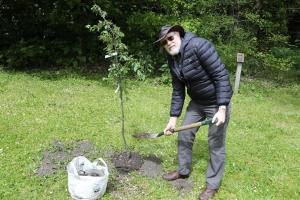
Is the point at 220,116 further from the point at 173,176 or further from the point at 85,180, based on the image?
the point at 85,180

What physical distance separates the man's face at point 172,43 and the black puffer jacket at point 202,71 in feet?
0.18

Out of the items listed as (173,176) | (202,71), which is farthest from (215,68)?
(173,176)

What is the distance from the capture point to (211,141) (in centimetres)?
477

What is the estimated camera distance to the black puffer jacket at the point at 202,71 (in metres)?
4.32

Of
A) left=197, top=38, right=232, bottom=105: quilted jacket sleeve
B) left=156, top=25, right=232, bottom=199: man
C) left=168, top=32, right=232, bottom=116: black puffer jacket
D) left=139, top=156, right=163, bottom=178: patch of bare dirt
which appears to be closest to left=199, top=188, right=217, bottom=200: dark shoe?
left=156, top=25, right=232, bottom=199: man

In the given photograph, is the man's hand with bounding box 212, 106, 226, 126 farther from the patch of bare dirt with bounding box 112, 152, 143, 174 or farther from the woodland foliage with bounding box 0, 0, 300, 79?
the woodland foliage with bounding box 0, 0, 300, 79

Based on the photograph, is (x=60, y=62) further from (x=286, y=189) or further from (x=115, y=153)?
(x=286, y=189)

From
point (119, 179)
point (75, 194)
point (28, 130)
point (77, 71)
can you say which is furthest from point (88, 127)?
point (77, 71)

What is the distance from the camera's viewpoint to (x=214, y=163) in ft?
15.9

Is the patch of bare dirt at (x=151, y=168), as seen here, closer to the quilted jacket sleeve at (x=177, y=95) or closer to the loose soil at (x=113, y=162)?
the loose soil at (x=113, y=162)

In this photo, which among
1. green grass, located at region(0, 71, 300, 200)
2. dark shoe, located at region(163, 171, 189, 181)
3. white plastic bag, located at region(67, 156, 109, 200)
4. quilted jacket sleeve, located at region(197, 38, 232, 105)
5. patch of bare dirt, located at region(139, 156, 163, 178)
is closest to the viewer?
quilted jacket sleeve, located at region(197, 38, 232, 105)

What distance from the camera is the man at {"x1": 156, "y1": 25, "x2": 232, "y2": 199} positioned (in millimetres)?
4340

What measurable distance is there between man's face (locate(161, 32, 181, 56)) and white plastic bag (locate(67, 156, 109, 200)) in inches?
62.3

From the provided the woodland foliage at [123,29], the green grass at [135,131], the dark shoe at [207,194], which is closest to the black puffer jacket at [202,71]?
the dark shoe at [207,194]
